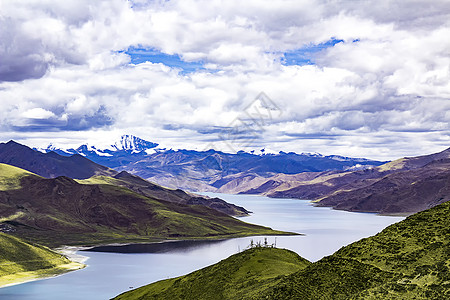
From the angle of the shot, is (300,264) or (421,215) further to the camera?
(300,264)

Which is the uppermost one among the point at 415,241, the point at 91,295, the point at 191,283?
the point at 415,241

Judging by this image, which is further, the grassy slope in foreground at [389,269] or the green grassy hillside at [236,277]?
the green grassy hillside at [236,277]

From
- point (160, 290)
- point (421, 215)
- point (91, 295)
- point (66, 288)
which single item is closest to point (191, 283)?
point (160, 290)

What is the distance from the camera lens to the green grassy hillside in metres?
80.3

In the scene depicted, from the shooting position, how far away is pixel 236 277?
85.1 m

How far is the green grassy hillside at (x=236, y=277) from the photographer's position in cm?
8031

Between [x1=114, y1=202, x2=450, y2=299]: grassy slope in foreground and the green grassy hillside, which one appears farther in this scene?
the green grassy hillside

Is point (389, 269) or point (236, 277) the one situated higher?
point (389, 269)

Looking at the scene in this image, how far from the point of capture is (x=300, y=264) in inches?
3686

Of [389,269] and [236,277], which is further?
[236,277]

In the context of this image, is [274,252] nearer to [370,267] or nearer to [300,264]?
[300,264]

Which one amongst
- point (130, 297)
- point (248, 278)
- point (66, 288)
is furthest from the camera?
point (66, 288)

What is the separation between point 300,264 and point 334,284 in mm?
33151

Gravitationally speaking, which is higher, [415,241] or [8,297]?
[415,241]
